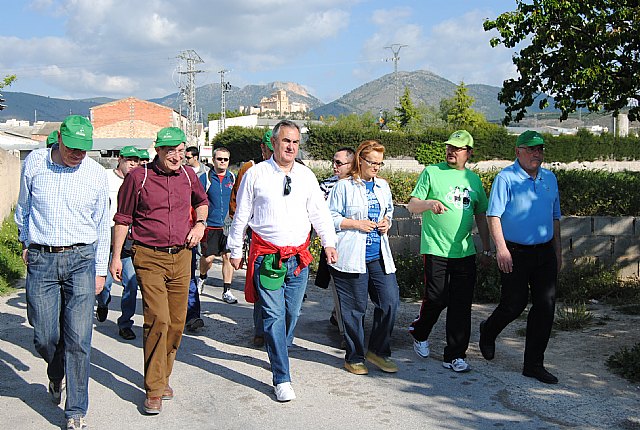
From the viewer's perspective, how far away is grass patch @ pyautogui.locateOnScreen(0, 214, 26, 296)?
1013cm

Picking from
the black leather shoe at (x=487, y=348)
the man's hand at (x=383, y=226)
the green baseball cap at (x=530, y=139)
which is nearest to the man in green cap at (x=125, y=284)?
the man's hand at (x=383, y=226)

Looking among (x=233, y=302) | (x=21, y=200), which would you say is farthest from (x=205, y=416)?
(x=233, y=302)

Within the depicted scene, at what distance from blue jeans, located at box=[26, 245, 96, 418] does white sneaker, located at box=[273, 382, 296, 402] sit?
1352mm

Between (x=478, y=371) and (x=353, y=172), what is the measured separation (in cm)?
199

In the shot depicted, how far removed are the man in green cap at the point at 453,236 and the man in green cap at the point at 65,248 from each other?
107 inches

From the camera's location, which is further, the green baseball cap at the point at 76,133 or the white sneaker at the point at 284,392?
the white sneaker at the point at 284,392

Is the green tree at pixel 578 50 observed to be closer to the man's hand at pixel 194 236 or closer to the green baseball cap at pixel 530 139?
the green baseball cap at pixel 530 139

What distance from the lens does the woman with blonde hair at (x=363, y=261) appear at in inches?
235

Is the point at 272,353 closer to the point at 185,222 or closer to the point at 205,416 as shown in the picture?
the point at 205,416

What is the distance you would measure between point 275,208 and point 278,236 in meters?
0.21

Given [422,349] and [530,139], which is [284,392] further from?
[530,139]

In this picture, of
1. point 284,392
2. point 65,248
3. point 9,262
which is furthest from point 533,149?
point 9,262

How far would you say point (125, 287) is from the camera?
7.39 meters

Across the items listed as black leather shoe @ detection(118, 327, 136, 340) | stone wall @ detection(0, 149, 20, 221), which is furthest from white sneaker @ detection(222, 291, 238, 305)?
stone wall @ detection(0, 149, 20, 221)
